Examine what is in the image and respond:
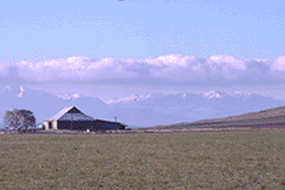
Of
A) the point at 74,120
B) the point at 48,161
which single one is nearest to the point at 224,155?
the point at 48,161

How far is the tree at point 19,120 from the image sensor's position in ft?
313

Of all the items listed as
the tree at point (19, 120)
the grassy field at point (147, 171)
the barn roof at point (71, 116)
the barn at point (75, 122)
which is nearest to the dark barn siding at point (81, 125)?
the barn at point (75, 122)

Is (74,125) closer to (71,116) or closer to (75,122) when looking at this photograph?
(75,122)

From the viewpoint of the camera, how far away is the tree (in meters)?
95.3

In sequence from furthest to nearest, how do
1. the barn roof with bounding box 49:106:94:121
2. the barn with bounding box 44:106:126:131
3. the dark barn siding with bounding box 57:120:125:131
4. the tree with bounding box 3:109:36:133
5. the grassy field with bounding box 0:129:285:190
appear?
1. the barn roof with bounding box 49:106:94:121
2. the barn with bounding box 44:106:126:131
3. the dark barn siding with bounding box 57:120:125:131
4. the tree with bounding box 3:109:36:133
5. the grassy field with bounding box 0:129:285:190

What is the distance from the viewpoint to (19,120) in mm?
95750

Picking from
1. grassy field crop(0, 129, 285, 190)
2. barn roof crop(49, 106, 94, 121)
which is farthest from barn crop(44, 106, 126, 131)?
grassy field crop(0, 129, 285, 190)

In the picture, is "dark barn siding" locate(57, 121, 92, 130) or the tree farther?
"dark barn siding" locate(57, 121, 92, 130)

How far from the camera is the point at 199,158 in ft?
116

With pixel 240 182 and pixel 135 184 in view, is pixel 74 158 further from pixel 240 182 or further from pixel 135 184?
pixel 240 182

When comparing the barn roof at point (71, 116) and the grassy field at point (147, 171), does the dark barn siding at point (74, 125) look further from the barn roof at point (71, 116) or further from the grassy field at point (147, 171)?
the grassy field at point (147, 171)

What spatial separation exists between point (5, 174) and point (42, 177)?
271cm

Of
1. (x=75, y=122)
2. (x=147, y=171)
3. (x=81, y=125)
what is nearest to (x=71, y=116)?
(x=75, y=122)

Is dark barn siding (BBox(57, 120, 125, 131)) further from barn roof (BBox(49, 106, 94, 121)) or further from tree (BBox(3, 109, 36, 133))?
tree (BBox(3, 109, 36, 133))
